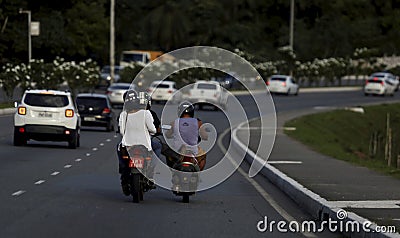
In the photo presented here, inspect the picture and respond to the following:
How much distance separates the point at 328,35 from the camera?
109 meters

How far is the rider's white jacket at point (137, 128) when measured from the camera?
17.4 m

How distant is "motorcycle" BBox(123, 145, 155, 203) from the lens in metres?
17.2

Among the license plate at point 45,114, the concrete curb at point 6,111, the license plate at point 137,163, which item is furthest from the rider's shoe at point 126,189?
the concrete curb at point 6,111

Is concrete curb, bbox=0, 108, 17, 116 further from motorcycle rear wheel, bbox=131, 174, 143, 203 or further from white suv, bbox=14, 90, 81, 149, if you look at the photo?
motorcycle rear wheel, bbox=131, 174, 143, 203

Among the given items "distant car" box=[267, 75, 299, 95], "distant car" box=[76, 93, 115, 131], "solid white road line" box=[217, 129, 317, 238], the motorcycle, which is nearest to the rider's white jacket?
the motorcycle

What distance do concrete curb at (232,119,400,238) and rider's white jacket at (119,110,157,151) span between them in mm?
2711

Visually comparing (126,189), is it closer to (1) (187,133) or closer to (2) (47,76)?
(1) (187,133)

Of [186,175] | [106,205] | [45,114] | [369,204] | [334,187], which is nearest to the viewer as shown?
[369,204]

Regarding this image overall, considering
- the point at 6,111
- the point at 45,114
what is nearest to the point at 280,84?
the point at 6,111

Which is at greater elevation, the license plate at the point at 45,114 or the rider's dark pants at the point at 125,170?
the license plate at the point at 45,114

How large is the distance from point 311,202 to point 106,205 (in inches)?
126

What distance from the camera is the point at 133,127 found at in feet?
57.5

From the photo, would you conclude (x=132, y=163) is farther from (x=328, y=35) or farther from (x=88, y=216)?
(x=328, y=35)

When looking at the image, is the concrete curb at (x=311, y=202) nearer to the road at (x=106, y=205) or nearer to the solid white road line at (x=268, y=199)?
the road at (x=106, y=205)
